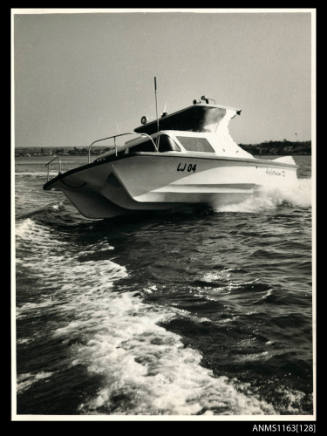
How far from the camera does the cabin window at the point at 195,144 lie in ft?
33.3

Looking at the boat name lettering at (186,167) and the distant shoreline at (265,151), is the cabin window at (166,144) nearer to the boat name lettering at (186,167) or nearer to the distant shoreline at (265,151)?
the boat name lettering at (186,167)

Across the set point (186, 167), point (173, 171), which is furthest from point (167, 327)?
point (186, 167)

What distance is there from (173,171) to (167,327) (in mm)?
6110

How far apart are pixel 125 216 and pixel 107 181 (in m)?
1.91

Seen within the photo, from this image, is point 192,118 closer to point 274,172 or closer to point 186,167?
point 186,167

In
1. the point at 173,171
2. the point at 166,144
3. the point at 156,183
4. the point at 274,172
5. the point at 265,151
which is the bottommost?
the point at 156,183

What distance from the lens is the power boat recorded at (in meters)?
9.16

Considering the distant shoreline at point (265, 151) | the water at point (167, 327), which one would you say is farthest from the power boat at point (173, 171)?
the water at point (167, 327)

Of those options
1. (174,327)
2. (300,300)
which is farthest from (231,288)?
(174,327)

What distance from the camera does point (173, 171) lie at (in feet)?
31.5

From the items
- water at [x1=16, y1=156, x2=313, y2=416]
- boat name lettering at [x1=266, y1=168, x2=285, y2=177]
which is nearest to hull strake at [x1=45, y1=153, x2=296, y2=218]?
boat name lettering at [x1=266, y1=168, x2=285, y2=177]

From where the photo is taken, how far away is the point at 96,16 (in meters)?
4.96

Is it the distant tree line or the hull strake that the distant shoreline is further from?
the hull strake

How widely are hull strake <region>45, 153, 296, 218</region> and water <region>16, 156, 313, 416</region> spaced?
6.63 ft
